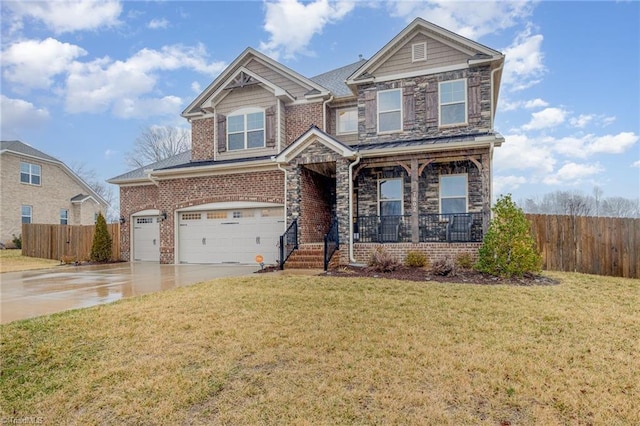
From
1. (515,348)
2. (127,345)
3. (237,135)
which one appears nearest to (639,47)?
(515,348)

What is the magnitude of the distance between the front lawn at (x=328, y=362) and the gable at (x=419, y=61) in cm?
927

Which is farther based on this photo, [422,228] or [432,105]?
[432,105]

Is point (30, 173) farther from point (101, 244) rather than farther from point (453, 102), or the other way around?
point (453, 102)

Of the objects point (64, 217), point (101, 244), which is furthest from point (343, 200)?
point (64, 217)

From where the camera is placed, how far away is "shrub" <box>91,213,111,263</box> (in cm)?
1658

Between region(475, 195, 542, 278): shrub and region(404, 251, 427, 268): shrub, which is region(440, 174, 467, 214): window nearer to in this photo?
region(404, 251, 427, 268): shrub

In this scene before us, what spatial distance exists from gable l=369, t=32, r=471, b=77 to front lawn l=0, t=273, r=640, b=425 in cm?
927

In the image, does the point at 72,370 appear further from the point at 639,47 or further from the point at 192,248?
the point at 639,47

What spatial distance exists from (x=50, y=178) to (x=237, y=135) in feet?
64.5

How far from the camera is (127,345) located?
478 centimetres

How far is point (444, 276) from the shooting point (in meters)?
9.38

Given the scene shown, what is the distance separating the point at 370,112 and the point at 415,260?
236 inches

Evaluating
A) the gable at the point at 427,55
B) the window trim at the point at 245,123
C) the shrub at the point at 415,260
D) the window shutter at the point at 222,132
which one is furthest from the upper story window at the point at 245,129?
the shrub at the point at 415,260

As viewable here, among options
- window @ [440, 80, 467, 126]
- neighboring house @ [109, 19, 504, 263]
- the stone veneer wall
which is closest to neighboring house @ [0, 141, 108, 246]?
neighboring house @ [109, 19, 504, 263]
